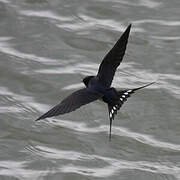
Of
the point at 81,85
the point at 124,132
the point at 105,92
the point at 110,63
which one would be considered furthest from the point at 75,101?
the point at 81,85

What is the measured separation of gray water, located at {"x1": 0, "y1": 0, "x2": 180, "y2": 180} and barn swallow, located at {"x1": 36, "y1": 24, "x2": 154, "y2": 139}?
2.62ft

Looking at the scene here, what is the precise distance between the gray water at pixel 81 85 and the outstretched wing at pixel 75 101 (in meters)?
0.88

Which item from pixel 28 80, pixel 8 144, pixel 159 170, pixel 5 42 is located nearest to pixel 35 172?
pixel 8 144

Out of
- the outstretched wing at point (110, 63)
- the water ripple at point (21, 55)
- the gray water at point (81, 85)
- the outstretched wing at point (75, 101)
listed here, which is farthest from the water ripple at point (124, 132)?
the outstretched wing at point (75, 101)

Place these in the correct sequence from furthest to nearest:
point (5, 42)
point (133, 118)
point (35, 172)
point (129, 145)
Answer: point (5, 42)
point (133, 118)
point (129, 145)
point (35, 172)

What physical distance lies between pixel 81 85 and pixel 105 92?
180 centimetres

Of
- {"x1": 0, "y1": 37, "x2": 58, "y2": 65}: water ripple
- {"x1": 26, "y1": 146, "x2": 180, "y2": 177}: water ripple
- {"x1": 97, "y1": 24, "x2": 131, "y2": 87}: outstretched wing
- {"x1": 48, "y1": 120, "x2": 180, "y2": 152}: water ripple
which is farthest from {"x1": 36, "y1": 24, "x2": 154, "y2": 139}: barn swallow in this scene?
{"x1": 0, "y1": 37, "x2": 58, "y2": 65}: water ripple

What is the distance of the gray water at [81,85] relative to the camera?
5.97 m

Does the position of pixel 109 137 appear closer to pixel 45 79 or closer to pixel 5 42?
pixel 45 79

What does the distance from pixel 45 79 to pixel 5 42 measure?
0.66 m

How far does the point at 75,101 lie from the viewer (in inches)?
A: 195

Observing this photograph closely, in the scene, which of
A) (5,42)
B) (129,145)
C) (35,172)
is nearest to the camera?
(35,172)

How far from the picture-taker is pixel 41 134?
6.34 metres

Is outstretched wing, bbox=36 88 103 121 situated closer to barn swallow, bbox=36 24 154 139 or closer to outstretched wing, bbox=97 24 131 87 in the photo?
barn swallow, bbox=36 24 154 139
